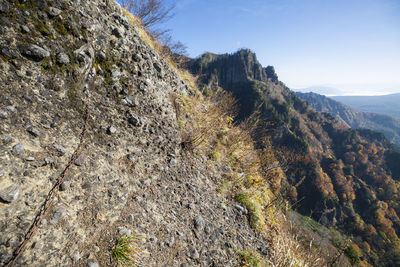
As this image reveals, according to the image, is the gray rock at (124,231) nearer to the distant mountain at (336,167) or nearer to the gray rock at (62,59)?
the gray rock at (62,59)

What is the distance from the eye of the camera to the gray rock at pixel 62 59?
2.99 m

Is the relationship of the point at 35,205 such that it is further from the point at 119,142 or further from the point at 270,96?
the point at 270,96

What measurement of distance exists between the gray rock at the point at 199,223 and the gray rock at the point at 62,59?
378 cm

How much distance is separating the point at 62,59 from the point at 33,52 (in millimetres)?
382

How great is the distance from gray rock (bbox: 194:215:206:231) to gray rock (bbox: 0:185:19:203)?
264cm

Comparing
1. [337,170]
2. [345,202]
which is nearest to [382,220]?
[345,202]

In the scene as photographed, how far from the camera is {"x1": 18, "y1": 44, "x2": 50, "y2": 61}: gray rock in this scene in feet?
8.63

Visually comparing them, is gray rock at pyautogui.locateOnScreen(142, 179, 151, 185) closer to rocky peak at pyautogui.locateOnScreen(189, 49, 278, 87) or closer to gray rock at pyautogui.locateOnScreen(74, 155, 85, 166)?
gray rock at pyautogui.locateOnScreen(74, 155, 85, 166)

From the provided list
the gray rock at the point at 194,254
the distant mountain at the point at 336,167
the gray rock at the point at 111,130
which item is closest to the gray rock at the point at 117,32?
the gray rock at the point at 111,130

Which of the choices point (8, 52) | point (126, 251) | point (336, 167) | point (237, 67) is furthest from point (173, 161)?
point (237, 67)

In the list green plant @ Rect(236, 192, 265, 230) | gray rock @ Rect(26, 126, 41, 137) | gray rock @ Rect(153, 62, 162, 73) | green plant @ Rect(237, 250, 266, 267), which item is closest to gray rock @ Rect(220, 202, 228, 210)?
green plant @ Rect(236, 192, 265, 230)

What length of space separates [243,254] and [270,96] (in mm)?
109945

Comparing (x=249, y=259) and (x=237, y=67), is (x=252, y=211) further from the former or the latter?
(x=237, y=67)

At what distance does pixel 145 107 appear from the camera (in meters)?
4.36
